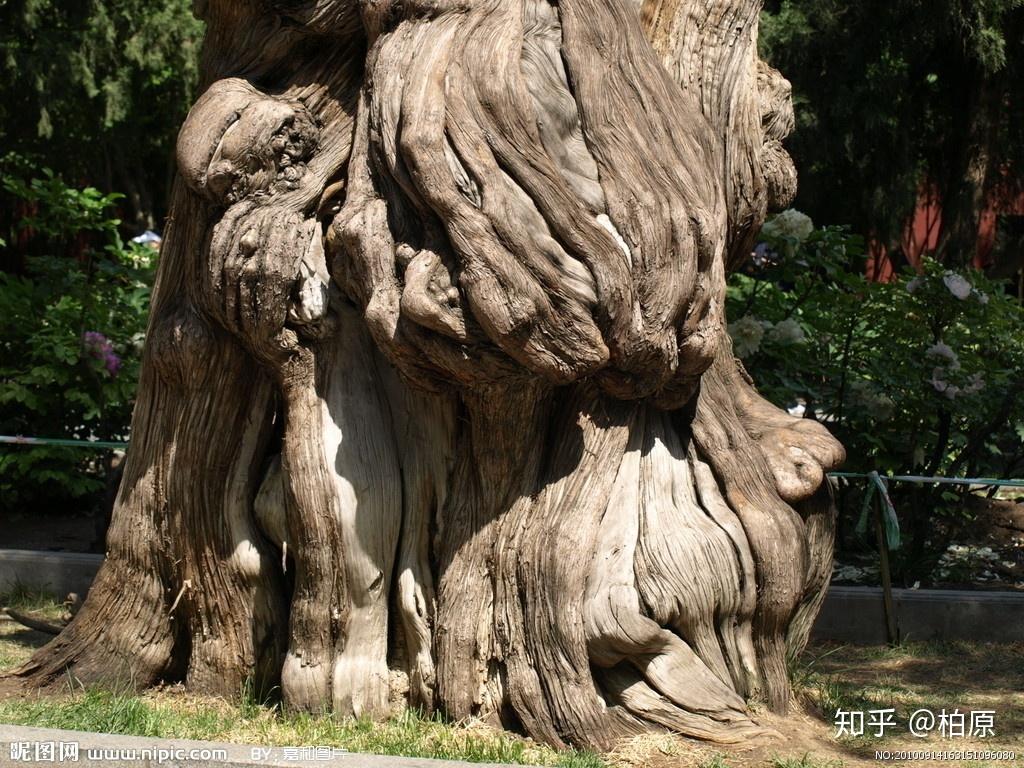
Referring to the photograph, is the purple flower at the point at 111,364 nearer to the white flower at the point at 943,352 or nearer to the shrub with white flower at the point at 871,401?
the shrub with white flower at the point at 871,401

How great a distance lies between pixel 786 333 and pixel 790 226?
616 mm

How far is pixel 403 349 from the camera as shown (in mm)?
4062

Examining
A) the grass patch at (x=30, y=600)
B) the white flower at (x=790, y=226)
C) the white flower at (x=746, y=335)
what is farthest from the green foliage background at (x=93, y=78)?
the white flower at (x=746, y=335)

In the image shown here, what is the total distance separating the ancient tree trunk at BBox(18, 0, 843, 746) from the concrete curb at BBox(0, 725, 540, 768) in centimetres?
58

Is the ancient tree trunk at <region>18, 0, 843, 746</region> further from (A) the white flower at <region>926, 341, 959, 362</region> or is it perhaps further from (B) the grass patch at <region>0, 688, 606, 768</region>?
(A) the white flower at <region>926, 341, 959, 362</region>

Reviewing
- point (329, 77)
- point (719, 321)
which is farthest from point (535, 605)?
point (329, 77)

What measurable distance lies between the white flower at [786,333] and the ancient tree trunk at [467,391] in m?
2.22

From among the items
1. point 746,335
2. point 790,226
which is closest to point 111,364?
point 746,335

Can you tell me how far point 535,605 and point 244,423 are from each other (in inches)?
53.4

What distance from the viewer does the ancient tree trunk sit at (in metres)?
4.05

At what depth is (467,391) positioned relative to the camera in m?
4.27

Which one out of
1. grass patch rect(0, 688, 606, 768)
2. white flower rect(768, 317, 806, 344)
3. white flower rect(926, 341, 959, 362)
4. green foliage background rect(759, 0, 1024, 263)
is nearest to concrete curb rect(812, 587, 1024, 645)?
white flower rect(926, 341, 959, 362)

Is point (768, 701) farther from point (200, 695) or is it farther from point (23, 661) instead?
point (23, 661)

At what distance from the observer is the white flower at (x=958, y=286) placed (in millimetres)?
6738
